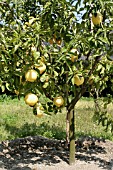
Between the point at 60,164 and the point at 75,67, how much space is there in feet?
4.07

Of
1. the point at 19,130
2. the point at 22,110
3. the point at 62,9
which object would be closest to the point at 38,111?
the point at 62,9

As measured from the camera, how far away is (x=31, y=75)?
8.09ft

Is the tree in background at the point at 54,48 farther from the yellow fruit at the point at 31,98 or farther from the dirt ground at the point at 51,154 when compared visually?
the dirt ground at the point at 51,154

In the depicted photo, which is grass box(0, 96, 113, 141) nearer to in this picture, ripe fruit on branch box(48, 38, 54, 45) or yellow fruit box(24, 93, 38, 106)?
ripe fruit on branch box(48, 38, 54, 45)

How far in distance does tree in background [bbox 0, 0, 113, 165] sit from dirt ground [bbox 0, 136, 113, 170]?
784mm

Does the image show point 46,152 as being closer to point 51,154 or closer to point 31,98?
point 51,154

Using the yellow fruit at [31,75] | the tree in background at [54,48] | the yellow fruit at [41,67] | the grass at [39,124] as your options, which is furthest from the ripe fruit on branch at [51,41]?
the grass at [39,124]

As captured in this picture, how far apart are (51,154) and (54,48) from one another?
1454 millimetres

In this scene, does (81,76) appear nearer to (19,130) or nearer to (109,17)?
(109,17)

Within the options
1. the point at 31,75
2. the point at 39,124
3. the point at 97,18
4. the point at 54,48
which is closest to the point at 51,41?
the point at 54,48

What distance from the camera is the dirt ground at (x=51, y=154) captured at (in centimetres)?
362

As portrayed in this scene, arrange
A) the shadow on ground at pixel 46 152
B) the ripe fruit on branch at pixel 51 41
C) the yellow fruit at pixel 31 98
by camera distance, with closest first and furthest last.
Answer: the yellow fruit at pixel 31 98 < the ripe fruit on branch at pixel 51 41 < the shadow on ground at pixel 46 152

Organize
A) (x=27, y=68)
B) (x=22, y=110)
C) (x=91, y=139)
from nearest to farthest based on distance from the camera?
(x=27, y=68), (x=91, y=139), (x=22, y=110)

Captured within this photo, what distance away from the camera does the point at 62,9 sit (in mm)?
2916
